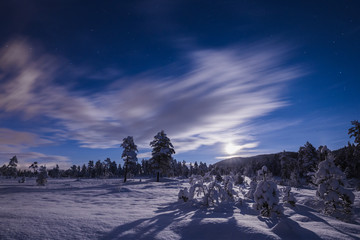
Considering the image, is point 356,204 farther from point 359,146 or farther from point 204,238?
point 204,238

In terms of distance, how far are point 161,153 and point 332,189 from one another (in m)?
26.5

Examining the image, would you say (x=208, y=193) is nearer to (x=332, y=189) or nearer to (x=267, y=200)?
(x=267, y=200)

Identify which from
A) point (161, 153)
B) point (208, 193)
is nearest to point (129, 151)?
point (161, 153)

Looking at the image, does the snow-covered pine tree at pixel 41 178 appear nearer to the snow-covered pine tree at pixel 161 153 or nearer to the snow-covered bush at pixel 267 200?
the snow-covered pine tree at pixel 161 153

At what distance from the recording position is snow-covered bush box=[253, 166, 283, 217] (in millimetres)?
8117

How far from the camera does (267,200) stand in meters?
8.20

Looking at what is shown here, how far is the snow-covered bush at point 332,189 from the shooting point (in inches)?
438

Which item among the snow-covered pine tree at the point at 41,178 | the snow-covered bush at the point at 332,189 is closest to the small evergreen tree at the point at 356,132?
the snow-covered bush at the point at 332,189

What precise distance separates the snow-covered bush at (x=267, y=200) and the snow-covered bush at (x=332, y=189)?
5.21 meters

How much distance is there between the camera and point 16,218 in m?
4.56

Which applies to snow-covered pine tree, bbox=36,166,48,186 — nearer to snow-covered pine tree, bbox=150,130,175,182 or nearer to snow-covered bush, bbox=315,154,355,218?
snow-covered pine tree, bbox=150,130,175,182

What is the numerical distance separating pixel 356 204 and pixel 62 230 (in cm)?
2091

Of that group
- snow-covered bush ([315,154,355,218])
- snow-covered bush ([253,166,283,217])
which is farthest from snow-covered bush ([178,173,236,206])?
snow-covered bush ([315,154,355,218])

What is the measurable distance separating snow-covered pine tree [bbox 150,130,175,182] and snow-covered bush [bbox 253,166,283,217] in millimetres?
26675
